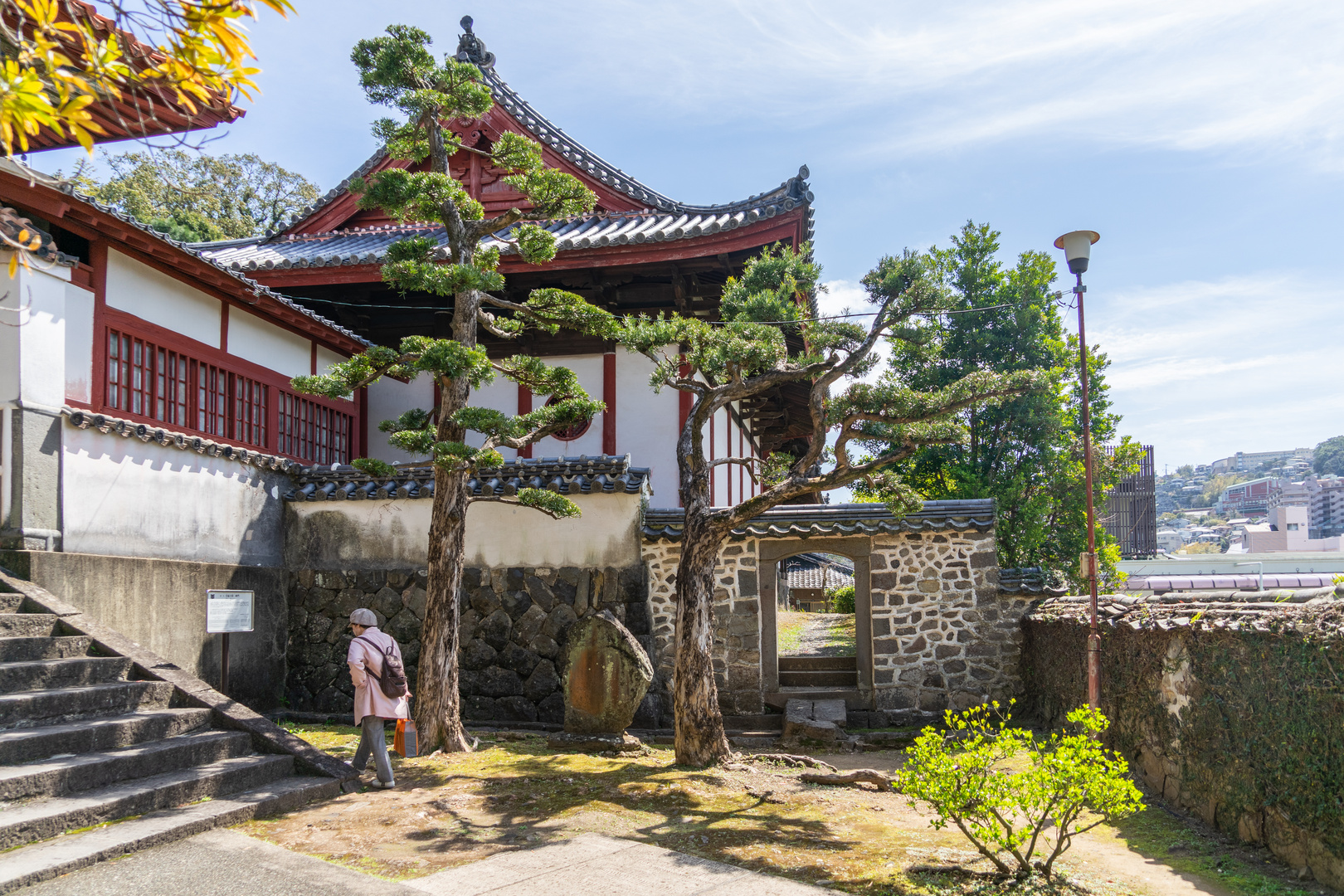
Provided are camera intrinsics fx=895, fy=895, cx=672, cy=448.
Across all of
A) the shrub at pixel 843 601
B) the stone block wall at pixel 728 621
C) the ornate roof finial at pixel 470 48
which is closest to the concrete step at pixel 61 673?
the stone block wall at pixel 728 621

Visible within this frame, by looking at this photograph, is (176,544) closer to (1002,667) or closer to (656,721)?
(656,721)

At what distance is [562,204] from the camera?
864 centimetres

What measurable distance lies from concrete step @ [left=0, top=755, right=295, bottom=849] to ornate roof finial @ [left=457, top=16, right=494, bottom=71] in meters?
11.8

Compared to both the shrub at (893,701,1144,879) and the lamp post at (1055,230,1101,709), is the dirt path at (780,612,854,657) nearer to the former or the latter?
the lamp post at (1055,230,1101,709)

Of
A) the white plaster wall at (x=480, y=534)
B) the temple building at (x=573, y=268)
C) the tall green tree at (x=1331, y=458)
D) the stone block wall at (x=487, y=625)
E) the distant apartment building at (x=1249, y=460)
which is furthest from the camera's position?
the distant apartment building at (x=1249, y=460)

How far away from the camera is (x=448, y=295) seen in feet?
28.3

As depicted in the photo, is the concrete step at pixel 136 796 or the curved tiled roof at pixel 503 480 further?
the curved tiled roof at pixel 503 480

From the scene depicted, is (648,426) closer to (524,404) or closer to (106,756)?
(524,404)

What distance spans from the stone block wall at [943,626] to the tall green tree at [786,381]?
3.46 m

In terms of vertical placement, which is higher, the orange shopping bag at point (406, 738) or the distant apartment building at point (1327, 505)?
the distant apartment building at point (1327, 505)

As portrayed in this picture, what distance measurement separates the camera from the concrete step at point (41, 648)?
671 cm

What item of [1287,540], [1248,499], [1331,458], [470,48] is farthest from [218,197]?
[1331,458]

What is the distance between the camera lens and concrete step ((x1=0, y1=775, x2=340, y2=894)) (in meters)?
4.62

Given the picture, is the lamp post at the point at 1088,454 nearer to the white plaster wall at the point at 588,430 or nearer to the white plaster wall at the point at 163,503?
the white plaster wall at the point at 588,430
